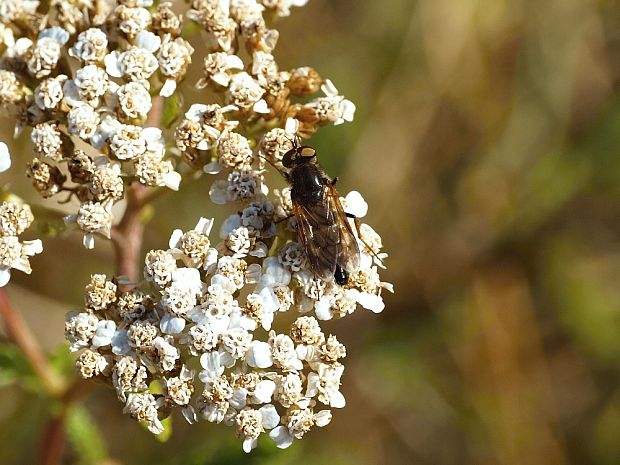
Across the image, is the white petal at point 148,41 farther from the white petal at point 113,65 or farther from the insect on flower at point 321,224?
the insect on flower at point 321,224

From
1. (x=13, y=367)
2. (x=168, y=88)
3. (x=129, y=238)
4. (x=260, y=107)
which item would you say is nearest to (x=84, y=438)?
(x=13, y=367)

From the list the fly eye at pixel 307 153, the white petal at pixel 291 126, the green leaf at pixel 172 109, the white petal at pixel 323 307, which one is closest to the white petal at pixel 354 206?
the fly eye at pixel 307 153

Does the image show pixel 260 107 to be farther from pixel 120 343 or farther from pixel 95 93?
pixel 120 343

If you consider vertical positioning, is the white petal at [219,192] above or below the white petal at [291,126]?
below

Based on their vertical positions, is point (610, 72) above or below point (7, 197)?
above

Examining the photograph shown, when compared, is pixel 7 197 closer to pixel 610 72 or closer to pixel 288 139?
pixel 288 139

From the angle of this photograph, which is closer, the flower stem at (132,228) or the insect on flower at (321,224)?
the insect on flower at (321,224)

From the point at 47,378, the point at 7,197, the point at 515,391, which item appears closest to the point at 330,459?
the point at 515,391
